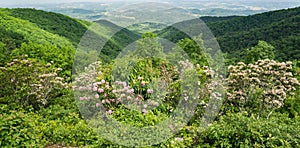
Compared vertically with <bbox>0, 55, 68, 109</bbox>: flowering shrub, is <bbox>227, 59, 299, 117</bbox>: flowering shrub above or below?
above

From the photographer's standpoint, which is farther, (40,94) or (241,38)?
(241,38)

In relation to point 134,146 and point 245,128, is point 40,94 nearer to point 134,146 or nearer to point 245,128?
point 134,146

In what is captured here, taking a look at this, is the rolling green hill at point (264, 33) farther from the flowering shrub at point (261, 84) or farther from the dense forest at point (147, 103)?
the dense forest at point (147, 103)

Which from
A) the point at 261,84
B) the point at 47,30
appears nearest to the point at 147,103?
the point at 261,84

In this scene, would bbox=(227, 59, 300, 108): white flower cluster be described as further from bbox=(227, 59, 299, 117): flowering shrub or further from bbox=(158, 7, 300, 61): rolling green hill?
bbox=(158, 7, 300, 61): rolling green hill

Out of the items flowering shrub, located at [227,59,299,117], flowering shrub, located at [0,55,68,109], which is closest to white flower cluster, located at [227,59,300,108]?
flowering shrub, located at [227,59,299,117]

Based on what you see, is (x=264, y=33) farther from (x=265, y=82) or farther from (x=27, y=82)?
(x=27, y=82)

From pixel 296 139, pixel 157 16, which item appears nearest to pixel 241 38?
pixel 157 16
